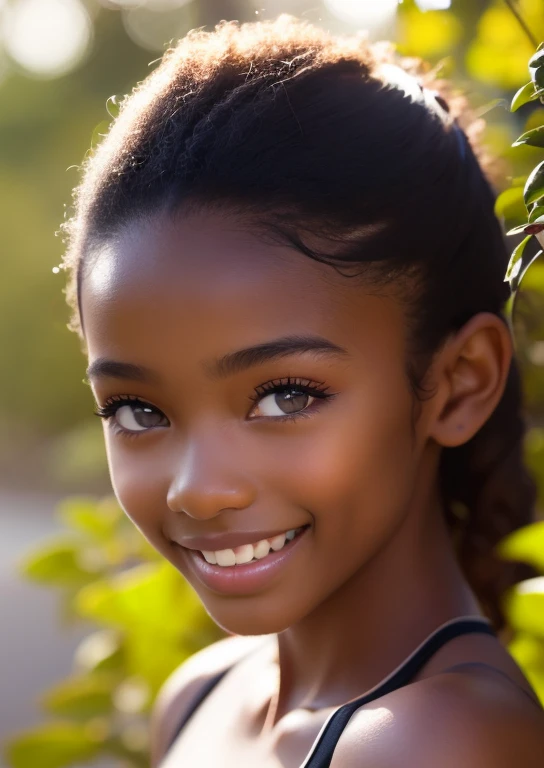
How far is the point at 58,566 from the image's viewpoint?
2250mm

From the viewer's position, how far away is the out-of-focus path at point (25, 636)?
15.4 feet

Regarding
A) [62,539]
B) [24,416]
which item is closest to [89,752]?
[62,539]

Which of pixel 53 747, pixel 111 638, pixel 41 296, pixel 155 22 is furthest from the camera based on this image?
pixel 41 296

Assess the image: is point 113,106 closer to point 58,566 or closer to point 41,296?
point 58,566

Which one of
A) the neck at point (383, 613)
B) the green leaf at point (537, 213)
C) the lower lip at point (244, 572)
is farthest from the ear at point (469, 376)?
the green leaf at point (537, 213)

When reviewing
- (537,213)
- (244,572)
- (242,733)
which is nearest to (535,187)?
(537,213)

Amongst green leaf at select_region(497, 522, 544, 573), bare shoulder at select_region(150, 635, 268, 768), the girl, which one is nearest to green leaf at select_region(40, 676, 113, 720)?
bare shoulder at select_region(150, 635, 268, 768)

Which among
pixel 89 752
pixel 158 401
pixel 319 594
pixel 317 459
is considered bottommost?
pixel 89 752

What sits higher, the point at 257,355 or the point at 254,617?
the point at 257,355

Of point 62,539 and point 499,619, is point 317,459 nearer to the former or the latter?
point 499,619

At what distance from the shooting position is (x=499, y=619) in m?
1.78

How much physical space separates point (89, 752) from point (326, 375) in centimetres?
122

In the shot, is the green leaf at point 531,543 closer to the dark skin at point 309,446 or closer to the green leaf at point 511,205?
the dark skin at point 309,446

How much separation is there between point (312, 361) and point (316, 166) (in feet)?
0.80
